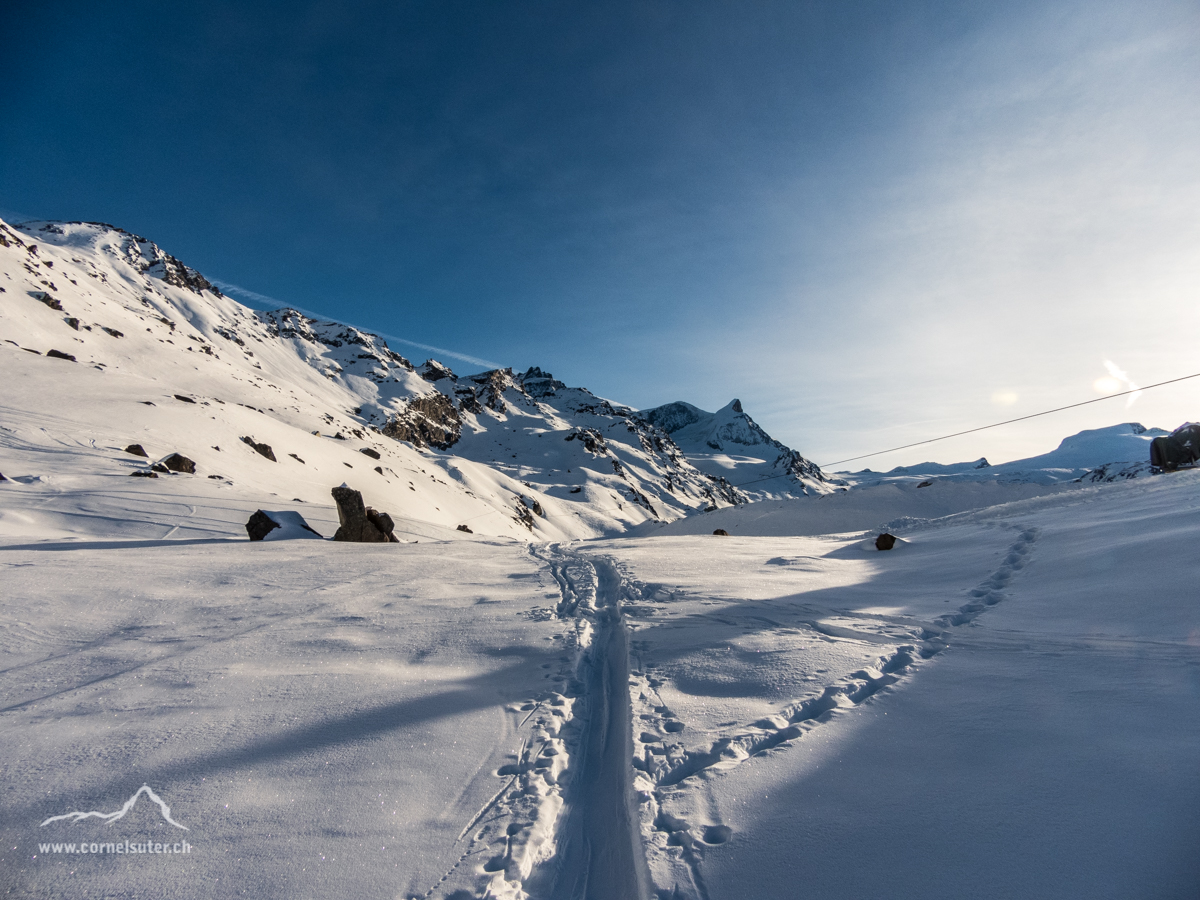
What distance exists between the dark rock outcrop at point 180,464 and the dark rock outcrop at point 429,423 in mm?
85705

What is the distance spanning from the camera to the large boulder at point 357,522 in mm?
16391

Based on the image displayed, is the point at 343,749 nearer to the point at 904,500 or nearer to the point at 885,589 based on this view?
the point at 885,589

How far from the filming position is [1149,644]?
489cm

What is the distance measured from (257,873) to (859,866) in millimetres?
3483

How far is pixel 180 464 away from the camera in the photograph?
2041 centimetres

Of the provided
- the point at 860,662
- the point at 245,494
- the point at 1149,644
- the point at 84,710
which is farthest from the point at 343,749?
the point at 245,494

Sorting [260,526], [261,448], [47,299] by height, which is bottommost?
[260,526]

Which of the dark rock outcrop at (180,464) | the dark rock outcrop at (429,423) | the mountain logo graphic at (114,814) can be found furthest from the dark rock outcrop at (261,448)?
the dark rock outcrop at (429,423)

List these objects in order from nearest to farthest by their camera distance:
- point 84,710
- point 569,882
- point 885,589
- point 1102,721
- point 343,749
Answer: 1. point 569,882
2. point 1102,721
3. point 343,749
4. point 84,710
5. point 885,589

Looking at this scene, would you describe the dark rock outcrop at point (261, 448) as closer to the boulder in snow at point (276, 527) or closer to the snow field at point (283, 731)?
the boulder in snow at point (276, 527)

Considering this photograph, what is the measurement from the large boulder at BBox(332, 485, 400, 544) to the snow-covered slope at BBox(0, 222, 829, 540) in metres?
3.06

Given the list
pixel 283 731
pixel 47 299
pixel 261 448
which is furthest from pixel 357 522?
pixel 47 299

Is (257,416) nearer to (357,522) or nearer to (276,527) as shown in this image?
(357,522)

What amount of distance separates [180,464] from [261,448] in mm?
10939
